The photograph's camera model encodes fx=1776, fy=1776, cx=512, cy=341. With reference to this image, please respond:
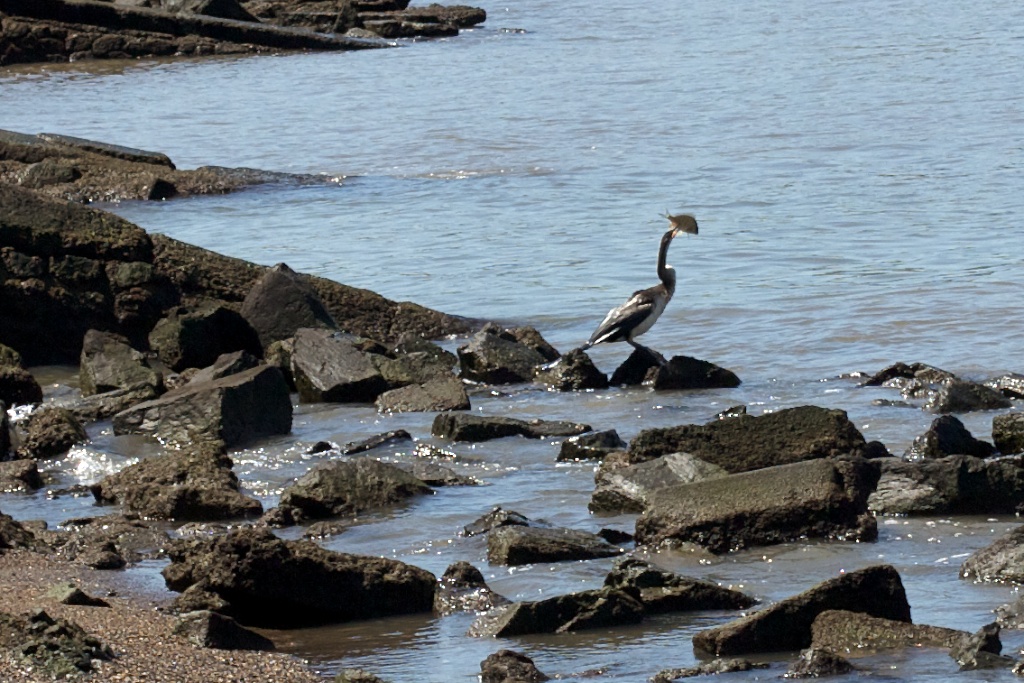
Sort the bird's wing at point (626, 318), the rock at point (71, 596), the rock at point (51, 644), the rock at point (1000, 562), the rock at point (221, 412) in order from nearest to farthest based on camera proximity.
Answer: the rock at point (51, 644) < the rock at point (71, 596) < the rock at point (1000, 562) < the rock at point (221, 412) < the bird's wing at point (626, 318)

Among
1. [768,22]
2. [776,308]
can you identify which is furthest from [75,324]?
[768,22]

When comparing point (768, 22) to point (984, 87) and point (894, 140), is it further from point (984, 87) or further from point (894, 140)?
point (894, 140)

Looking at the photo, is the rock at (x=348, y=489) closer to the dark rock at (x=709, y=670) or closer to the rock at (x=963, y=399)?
the dark rock at (x=709, y=670)

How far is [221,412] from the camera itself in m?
8.48

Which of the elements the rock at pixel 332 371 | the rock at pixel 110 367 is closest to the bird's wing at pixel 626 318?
the rock at pixel 332 371

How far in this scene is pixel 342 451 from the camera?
836 centimetres

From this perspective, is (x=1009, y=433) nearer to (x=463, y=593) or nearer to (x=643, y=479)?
(x=643, y=479)

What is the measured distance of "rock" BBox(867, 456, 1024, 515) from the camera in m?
6.62

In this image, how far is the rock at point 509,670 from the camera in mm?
4809

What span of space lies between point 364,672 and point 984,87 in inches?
798

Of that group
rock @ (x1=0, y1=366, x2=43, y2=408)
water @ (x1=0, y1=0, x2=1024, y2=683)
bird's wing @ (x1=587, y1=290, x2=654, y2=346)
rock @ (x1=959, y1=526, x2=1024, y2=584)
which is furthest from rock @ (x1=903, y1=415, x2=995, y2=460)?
rock @ (x1=0, y1=366, x2=43, y2=408)

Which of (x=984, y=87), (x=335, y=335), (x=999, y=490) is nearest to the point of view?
(x=999, y=490)

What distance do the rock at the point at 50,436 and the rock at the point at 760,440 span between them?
2824 mm

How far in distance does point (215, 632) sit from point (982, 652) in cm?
217
